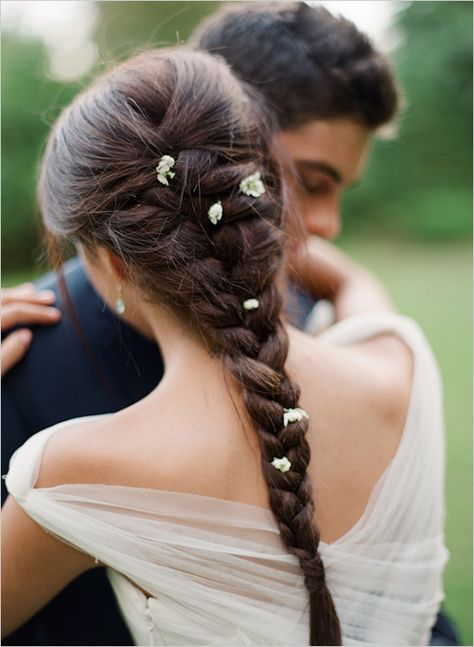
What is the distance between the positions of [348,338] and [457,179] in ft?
42.0

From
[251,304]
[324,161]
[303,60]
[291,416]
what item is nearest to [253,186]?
[251,304]

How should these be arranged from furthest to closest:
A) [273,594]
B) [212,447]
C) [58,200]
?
1. [58,200]
2. [273,594]
3. [212,447]

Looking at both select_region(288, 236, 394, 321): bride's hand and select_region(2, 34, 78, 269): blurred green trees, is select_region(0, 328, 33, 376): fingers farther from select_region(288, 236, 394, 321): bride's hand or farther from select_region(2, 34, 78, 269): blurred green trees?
select_region(2, 34, 78, 269): blurred green trees

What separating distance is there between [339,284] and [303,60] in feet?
2.52

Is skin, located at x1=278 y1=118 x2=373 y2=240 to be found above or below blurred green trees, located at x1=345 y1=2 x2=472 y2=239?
below

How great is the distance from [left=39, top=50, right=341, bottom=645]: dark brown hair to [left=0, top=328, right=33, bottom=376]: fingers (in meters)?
0.51

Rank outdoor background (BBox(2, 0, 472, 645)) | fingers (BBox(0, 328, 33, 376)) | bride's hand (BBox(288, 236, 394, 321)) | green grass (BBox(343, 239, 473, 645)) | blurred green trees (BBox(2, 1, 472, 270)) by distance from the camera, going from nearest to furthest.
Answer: fingers (BBox(0, 328, 33, 376)) < bride's hand (BBox(288, 236, 394, 321)) < green grass (BBox(343, 239, 473, 645)) < outdoor background (BBox(2, 0, 472, 645)) < blurred green trees (BBox(2, 1, 472, 270))

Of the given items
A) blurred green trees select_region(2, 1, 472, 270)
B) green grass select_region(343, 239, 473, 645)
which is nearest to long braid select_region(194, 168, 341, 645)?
green grass select_region(343, 239, 473, 645)

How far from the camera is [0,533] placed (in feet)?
5.11

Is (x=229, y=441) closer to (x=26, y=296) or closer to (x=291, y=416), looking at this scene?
(x=291, y=416)

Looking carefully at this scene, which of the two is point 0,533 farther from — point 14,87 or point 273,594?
point 14,87

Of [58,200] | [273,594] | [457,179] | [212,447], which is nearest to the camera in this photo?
[212,447]

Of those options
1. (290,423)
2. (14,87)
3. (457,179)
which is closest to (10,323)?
(290,423)

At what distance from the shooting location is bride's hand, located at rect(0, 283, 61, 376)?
1.94 meters
